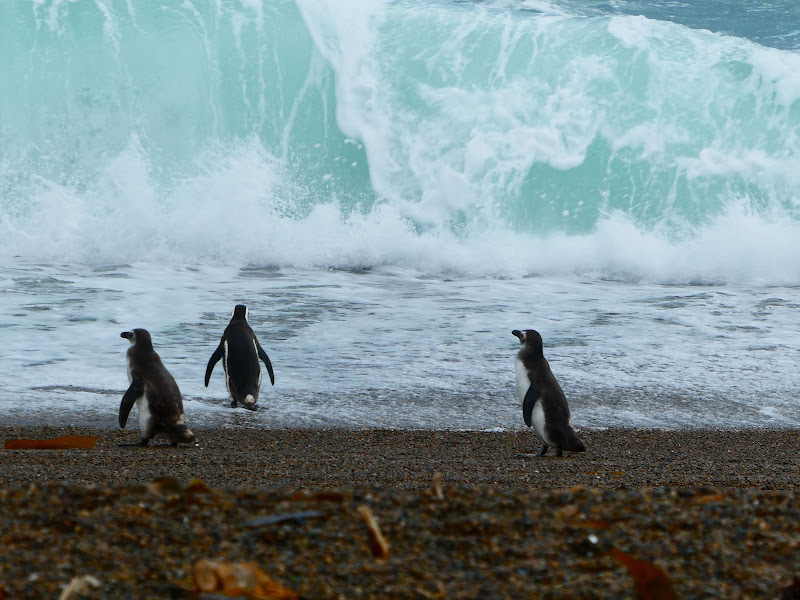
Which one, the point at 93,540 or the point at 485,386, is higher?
the point at 93,540

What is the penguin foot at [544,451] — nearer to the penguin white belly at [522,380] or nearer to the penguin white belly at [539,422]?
the penguin white belly at [539,422]

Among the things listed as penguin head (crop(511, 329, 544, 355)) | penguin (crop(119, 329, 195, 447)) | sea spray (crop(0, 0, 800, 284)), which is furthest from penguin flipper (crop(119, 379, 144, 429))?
sea spray (crop(0, 0, 800, 284))

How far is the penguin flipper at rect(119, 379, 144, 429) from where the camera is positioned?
5.55m

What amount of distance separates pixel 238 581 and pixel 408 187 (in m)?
13.7

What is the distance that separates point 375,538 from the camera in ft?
6.52

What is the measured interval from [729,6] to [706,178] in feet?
22.0

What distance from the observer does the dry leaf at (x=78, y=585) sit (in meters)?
1.69

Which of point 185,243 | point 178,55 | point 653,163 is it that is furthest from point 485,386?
point 178,55

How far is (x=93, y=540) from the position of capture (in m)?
2.00

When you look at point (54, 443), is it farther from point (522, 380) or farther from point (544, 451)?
point (522, 380)

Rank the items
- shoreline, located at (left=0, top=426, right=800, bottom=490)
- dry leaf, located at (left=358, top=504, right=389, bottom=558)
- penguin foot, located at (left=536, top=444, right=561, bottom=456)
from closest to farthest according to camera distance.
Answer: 1. dry leaf, located at (left=358, top=504, right=389, bottom=558)
2. shoreline, located at (left=0, top=426, right=800, bottom=490)
3. penguin foot, located at (left=536, top=444, right=561, bottom=456)

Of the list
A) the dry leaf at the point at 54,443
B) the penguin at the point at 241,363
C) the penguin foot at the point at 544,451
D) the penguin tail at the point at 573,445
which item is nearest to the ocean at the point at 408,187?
the penguin at the point at 241,363

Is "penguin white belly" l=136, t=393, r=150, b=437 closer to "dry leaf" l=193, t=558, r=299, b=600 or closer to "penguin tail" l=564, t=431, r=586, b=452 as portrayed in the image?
"penguin tail" l=564, t=431, r=586, b=452

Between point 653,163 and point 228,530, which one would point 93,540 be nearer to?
point 228,530
